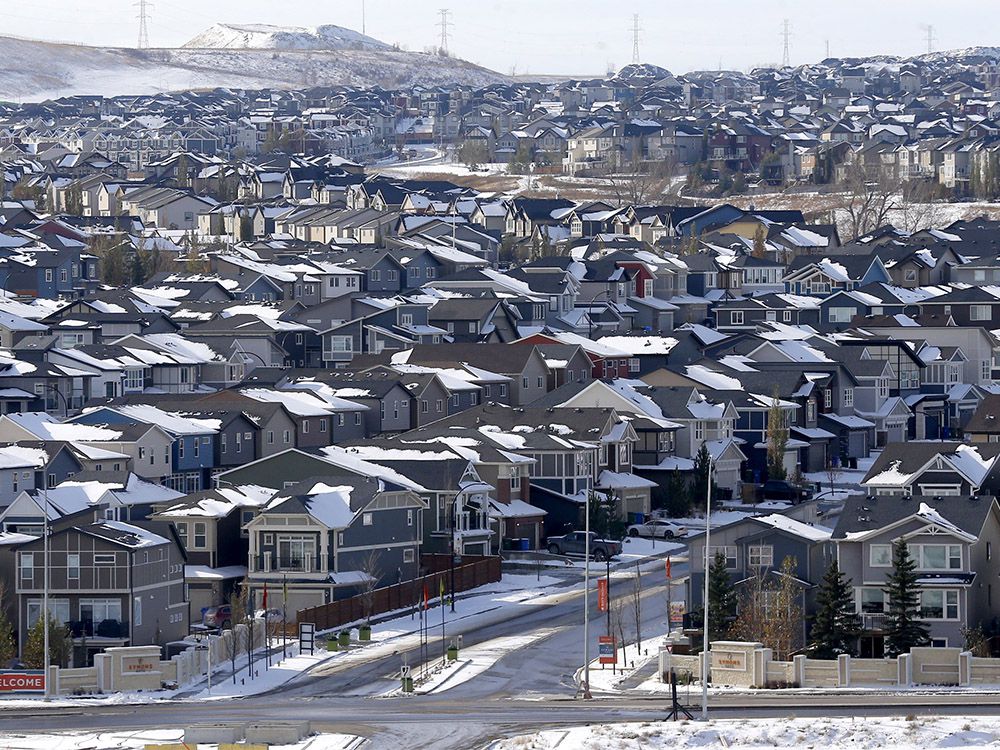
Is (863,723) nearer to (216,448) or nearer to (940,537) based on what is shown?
(940,537)

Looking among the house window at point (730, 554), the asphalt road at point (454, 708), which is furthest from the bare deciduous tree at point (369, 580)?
the house window at point (730, 554)

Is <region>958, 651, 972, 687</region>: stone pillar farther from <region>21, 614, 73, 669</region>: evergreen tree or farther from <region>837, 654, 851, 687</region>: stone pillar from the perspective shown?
<region>21, 614, 73, 669</region>: evergreen tree

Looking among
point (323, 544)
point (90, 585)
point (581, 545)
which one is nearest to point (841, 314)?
point (581, 545)

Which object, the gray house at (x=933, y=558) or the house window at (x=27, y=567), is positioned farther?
the house window at (x=27, y=567)

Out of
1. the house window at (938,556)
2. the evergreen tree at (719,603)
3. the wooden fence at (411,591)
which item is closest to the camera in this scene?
the evergreen tree at (719,603)

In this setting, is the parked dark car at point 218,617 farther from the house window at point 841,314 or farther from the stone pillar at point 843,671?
the house window at point 841,314

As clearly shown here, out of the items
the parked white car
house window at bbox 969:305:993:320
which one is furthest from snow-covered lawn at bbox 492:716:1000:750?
house window at bbox 969:305:993:320

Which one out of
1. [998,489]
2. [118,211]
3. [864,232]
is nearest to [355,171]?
[118,211]
